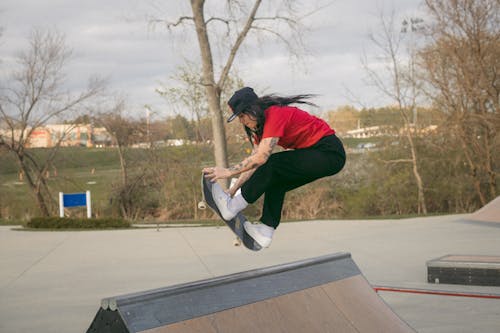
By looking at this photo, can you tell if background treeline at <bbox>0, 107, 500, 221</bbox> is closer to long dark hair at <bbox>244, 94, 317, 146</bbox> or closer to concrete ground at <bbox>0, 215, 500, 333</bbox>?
concrete ground at <bbox>0, 215, 500, 333</bbox>

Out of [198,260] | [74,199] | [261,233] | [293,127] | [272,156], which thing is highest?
[293,127]

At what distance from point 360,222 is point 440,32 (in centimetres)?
1020

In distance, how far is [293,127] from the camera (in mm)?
4906

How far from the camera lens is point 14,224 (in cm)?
2094

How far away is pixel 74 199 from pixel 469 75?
50.5 ft

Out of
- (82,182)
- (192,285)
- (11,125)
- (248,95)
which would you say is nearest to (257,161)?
(248,95)

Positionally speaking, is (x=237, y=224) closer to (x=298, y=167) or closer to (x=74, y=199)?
(x=298, y=167)

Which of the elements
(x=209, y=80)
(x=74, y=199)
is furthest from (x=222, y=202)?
(x=74, y=199)

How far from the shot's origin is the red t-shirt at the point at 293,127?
15.5ft

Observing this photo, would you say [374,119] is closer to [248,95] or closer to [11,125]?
[11,125]

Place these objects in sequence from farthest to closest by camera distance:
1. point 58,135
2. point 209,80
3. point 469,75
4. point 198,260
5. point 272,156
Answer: point 58,135
point 469,75
point 209,80
point 198,260
point 272,156

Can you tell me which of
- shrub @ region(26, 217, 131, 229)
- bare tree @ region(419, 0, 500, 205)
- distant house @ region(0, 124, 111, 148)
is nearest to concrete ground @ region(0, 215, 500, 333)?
shrub @ region(26, 217, 131, 229)

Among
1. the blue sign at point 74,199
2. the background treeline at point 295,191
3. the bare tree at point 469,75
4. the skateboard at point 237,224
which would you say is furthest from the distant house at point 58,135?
the skateboard at point 237,224

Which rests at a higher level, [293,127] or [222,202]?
[293,127]
